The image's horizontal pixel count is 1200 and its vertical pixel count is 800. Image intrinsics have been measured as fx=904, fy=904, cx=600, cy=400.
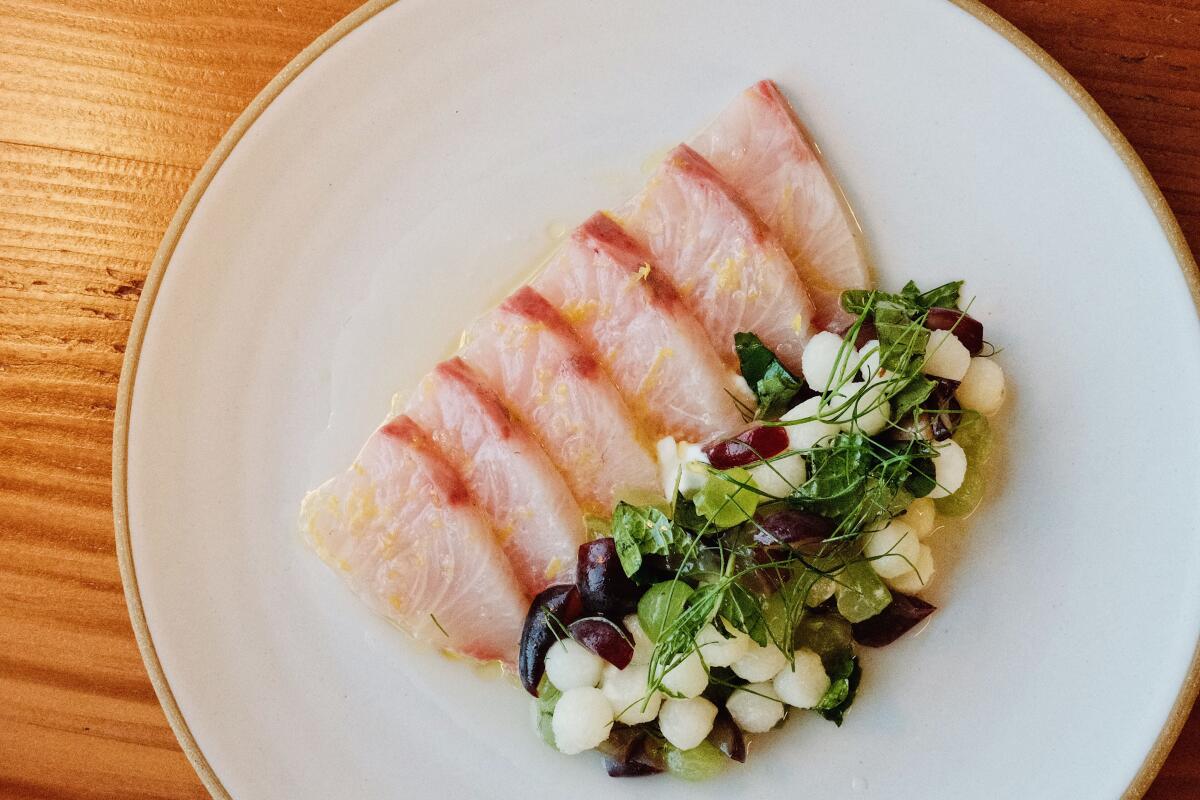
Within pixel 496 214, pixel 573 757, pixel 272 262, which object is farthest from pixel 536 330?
pixel 573 757

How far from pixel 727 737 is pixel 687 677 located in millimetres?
240

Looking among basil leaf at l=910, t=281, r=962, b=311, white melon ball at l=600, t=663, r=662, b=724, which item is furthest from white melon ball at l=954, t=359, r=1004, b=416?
white melon ball at l=600, t=663, r=662, b=724

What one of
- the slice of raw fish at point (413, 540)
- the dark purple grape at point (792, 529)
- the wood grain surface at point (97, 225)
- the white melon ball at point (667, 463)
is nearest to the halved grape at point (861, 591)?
the dark purple grape at point (792, 529)

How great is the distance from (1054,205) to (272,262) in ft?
6.41

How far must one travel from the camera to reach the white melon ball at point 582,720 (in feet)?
6.69

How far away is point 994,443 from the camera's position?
2.27 m

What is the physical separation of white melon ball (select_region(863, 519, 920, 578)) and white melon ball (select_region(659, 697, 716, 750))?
514 millimetres

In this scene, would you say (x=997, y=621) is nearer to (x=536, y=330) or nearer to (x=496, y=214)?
(x=536, y=330)

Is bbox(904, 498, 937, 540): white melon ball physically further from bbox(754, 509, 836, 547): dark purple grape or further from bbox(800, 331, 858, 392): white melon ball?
bbox(800, 331, 858, 392): white melon ball

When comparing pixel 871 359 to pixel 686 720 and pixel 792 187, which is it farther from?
pixel 686 720

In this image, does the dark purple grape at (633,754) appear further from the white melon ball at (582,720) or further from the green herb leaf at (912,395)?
the green herb leaf at (912,395)

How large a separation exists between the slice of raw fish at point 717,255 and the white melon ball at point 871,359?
0.86ft

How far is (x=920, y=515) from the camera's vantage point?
7.11 ft

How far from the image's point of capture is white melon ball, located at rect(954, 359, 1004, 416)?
215 cm
